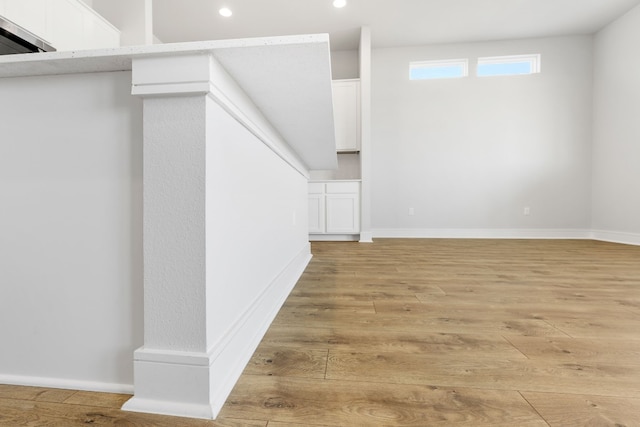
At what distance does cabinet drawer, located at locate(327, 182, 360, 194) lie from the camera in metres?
4.33

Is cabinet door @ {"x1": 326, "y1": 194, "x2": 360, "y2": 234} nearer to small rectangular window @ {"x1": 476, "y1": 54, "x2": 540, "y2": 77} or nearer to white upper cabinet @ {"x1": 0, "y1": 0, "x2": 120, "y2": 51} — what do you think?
small rectangular window @ {"x1": 476, "y1": 54, "x2": 540, "y2": 77}

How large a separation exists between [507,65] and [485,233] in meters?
2.64

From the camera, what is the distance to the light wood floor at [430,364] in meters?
0.64

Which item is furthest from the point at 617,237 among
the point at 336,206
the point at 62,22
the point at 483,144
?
the point at 62,22

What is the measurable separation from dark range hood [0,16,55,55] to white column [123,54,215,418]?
140 centimetres

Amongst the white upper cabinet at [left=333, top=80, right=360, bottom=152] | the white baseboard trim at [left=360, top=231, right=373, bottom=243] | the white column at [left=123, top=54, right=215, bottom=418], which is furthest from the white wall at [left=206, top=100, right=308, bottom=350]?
the white upper cabinet at [left=333, top=80, right=360, bottom=152]

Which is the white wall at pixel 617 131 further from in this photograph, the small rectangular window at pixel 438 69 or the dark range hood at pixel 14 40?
the dark range hood at pixel 14 40

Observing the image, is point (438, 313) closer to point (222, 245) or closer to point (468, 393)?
point (468, 393)

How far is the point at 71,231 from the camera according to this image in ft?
2.42

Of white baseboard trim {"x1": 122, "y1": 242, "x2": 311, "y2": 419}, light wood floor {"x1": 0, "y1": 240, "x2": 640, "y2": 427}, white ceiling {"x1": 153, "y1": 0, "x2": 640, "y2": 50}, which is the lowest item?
light wood floor {"x1": 0, "y1": 240, "x2": 640, "y2": 427}

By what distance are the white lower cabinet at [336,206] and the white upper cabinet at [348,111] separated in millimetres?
712

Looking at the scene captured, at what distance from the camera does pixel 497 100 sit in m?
4.76

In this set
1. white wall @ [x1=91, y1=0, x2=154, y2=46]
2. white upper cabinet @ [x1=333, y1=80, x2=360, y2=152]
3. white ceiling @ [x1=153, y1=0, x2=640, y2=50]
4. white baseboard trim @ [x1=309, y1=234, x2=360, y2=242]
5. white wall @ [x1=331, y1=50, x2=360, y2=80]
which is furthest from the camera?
white wall @ [x1=331, y1=50, x2=360, y2=80]

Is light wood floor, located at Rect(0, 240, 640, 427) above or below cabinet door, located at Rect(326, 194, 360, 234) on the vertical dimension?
below
